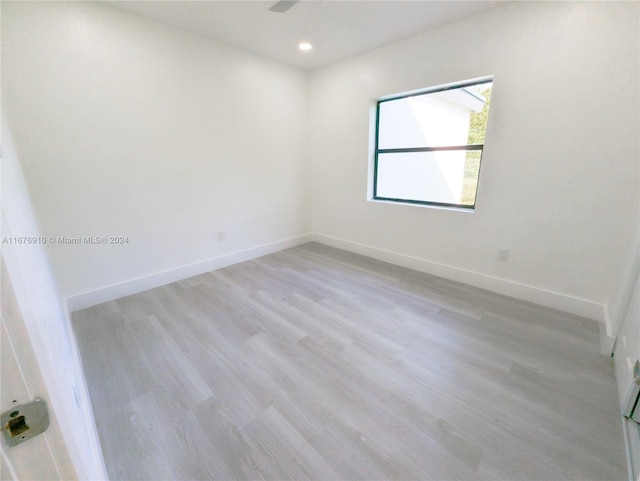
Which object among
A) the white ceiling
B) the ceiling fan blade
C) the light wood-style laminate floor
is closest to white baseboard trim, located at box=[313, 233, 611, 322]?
the light wood-style laminate floor

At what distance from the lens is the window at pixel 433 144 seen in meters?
2.72

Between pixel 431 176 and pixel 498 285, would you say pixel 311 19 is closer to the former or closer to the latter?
pixel 431 176

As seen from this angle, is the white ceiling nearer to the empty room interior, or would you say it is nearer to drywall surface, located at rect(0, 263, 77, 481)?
the empty room interior

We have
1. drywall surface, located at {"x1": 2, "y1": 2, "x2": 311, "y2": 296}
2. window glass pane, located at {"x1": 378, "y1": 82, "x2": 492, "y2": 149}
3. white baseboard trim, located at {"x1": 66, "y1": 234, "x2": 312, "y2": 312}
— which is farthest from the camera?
window glass pane, located at {"x1": 378, "y1": 82, "x2": 492, "y2": 149}

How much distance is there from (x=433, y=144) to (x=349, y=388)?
271 cm

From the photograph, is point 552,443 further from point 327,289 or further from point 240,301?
point 240,301

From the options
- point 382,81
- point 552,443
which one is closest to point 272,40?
point 382,81

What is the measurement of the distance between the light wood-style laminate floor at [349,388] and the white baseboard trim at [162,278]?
0.13 metres

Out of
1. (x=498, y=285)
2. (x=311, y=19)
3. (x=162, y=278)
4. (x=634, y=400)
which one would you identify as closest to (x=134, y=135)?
(x=162, y=278)

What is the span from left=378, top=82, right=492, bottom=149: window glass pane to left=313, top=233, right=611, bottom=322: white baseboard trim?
1.34 metres

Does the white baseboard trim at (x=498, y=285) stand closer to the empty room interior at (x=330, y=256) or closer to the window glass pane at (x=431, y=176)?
the empty room interior at (x=330, y=256)

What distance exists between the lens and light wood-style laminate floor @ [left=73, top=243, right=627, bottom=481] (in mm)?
1217

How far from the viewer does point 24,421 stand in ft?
1.33

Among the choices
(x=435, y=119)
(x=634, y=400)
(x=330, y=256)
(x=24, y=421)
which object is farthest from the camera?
(x=330, y=256)
